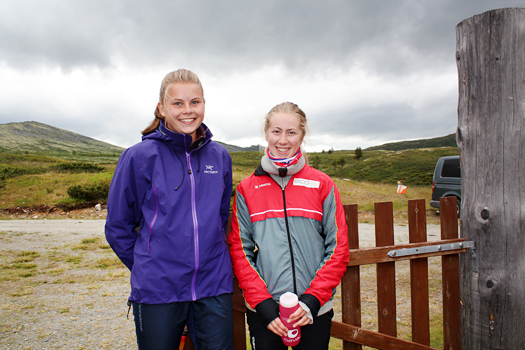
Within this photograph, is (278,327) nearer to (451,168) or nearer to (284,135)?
(284,135)

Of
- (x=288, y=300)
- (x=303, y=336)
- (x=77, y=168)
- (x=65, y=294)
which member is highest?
(x=77, y=168)

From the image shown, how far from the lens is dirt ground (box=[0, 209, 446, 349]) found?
11.2ft

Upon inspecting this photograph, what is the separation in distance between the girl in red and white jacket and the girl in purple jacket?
0.18 m

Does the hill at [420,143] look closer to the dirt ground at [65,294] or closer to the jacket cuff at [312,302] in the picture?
the dirt ground at [65,294]

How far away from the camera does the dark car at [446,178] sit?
11180 mm

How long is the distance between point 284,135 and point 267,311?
3.81ft

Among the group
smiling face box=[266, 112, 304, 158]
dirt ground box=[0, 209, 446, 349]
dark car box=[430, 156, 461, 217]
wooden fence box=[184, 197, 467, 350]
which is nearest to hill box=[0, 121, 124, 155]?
dirt ground box=[0, 209, 446, 349]

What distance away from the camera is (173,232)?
1754 millimetres

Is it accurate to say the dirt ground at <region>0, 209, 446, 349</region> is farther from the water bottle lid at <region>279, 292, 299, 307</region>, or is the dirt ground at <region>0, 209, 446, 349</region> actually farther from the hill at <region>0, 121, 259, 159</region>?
the hill at <region>0, 121, 259, 159</region>

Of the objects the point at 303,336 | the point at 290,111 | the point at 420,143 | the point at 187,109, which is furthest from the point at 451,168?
the point at 420,143

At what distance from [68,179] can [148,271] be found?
77.2ft

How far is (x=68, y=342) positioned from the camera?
3303 millimetres

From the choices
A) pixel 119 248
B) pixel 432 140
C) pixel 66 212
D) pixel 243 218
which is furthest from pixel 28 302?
pixel 432 140

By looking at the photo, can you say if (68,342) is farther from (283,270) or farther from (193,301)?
(283,270)
